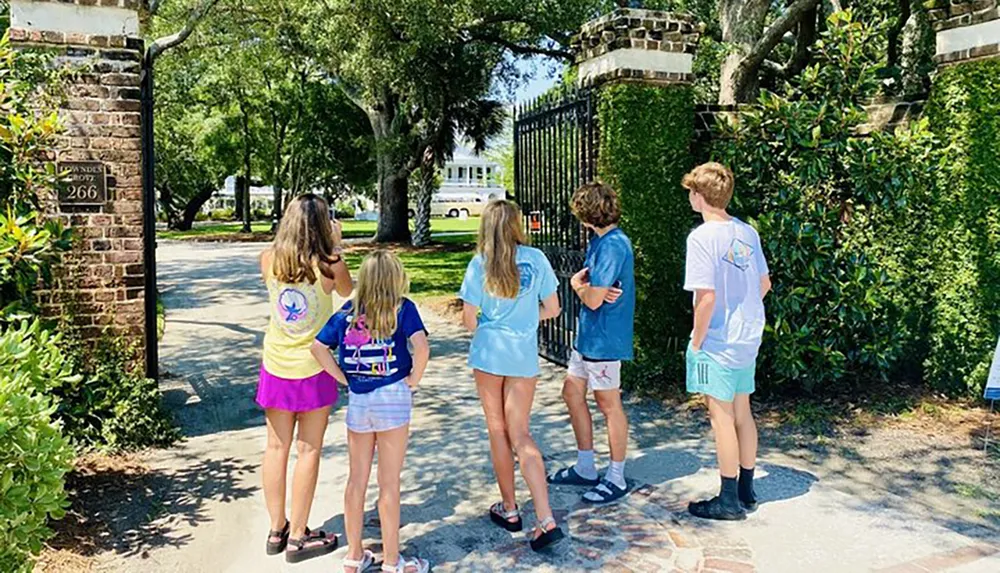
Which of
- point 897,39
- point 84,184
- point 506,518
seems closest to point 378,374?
point 506,518

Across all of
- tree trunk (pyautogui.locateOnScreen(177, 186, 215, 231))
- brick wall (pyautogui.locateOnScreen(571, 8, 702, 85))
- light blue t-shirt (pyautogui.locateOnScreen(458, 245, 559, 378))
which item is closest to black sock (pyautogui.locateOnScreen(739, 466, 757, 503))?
light blue t-shirt (pyautogui.locateOnScreen(458, 245, 559, 378))

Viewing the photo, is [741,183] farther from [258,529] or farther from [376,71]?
[376,71]

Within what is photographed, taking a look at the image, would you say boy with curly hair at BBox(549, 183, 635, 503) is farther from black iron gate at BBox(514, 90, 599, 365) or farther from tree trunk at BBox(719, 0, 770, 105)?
tree trunk at BBox(719, 0, 770, 105)

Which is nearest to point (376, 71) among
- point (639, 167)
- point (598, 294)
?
point (639, 167)

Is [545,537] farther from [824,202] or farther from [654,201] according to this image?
[824,202]

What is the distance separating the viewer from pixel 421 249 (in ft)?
77.0

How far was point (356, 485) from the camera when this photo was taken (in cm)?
343

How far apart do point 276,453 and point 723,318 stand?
2.41 m

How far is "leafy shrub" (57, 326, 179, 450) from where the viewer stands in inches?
191

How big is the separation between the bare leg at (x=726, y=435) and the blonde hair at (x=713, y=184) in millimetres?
1073

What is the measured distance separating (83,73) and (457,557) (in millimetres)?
3937

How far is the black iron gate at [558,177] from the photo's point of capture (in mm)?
6946

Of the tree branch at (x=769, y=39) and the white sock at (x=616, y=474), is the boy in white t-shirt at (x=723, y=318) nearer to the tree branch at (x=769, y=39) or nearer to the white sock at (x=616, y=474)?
the white sock at (x=616, y=474)

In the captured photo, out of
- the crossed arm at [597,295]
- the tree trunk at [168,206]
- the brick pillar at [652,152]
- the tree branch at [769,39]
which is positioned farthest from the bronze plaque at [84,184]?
the tree trunk at [168,206]
